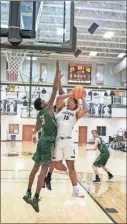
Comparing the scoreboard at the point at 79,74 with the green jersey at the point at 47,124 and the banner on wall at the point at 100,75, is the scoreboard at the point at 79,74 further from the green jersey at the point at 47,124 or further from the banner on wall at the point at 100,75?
the green jersey at the point at 47,124

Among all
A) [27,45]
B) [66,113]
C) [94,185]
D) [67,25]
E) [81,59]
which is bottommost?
[94,185]

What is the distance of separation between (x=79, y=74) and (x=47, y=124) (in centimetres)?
2488

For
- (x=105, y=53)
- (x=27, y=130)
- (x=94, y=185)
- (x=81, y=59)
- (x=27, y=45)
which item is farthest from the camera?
(x=27, y=130)

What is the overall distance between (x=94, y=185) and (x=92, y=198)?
1.72m

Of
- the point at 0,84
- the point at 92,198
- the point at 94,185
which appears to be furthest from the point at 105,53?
the point at 92,198

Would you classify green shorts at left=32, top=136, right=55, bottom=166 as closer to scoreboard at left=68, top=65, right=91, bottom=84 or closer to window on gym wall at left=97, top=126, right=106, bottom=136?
scoreboard at left=68, top=65, right=91, bottom=84

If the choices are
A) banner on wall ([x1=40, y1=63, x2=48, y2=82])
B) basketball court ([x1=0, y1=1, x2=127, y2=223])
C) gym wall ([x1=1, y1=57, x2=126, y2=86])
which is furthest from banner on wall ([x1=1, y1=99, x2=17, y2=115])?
banner on wall ([x1=40, y1=63, x2=48, y2=82])

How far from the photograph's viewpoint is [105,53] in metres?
25.9

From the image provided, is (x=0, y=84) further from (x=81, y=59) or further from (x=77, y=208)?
(x=77, y=208)

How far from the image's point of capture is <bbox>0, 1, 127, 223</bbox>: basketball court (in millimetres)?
4996

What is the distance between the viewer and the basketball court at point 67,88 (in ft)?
16.4

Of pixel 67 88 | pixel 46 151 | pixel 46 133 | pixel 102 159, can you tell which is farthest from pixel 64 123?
pixel 67 88

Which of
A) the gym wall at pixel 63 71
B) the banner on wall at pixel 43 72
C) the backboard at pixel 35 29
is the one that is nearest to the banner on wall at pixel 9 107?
the gym wall at pixel 63 71

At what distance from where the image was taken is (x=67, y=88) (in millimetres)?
27766
